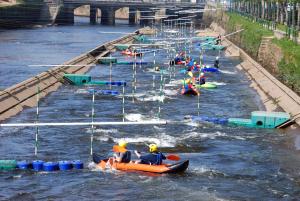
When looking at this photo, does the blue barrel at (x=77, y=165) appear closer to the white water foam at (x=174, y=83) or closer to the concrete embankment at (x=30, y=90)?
the concrete embankment at (x=30, y=90)

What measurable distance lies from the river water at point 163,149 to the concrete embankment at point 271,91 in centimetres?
148

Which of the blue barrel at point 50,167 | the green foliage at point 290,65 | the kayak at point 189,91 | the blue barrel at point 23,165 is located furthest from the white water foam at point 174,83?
the blue barrel at point 23,165

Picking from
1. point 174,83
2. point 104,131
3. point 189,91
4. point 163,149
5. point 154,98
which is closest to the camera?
point 163,149

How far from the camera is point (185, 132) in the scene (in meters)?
46.0

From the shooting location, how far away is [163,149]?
40.9m

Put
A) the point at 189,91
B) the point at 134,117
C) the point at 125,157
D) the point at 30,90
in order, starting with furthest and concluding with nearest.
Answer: the point at 189,91 < the point at 30,90 < the point at 134,117 < the point at 125,157

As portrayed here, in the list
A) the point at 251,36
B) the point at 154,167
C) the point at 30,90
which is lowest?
the point at 154,167

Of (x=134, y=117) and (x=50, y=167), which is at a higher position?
(x=50, y=167)

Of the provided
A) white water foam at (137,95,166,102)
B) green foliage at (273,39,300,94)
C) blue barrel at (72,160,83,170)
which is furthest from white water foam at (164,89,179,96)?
blue barrel at (72,160,83,170)

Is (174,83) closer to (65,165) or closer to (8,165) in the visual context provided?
(65,165)

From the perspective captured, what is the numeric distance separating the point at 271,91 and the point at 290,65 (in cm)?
328

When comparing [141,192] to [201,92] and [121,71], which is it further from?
[121,71]

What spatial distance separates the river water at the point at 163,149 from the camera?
32719 millimetres

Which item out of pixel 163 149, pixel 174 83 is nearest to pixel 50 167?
pixel 163 149
